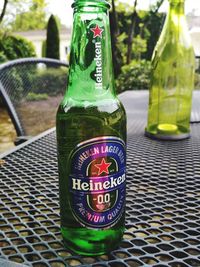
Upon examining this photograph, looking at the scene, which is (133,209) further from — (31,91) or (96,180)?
(31,91)

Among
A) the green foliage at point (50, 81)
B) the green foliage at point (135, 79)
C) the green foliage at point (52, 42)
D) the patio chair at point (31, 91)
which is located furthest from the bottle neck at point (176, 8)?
the green foliage at point (52, 42)

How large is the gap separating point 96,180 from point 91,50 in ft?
0.52

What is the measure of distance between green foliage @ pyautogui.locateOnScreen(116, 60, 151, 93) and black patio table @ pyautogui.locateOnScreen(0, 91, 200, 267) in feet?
15.8

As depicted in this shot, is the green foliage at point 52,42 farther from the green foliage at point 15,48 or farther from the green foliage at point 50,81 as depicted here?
the green foliage at point 50,81

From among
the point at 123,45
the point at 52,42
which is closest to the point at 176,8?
the point at 123,45

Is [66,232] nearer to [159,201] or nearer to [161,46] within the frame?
[159,201]

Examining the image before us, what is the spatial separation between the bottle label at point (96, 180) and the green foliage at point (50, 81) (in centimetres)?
123

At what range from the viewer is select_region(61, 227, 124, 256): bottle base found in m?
0.44

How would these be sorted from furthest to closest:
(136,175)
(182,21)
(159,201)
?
(182,21), (136,175), (159,201)

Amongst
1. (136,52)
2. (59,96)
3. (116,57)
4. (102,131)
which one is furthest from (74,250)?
(136,52)

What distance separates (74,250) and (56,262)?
3 cm

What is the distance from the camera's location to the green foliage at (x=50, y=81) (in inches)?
64.1

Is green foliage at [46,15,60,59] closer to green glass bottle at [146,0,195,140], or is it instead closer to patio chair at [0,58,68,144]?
patio chair at [0,58,68,144]

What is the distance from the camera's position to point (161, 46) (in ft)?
3.05
